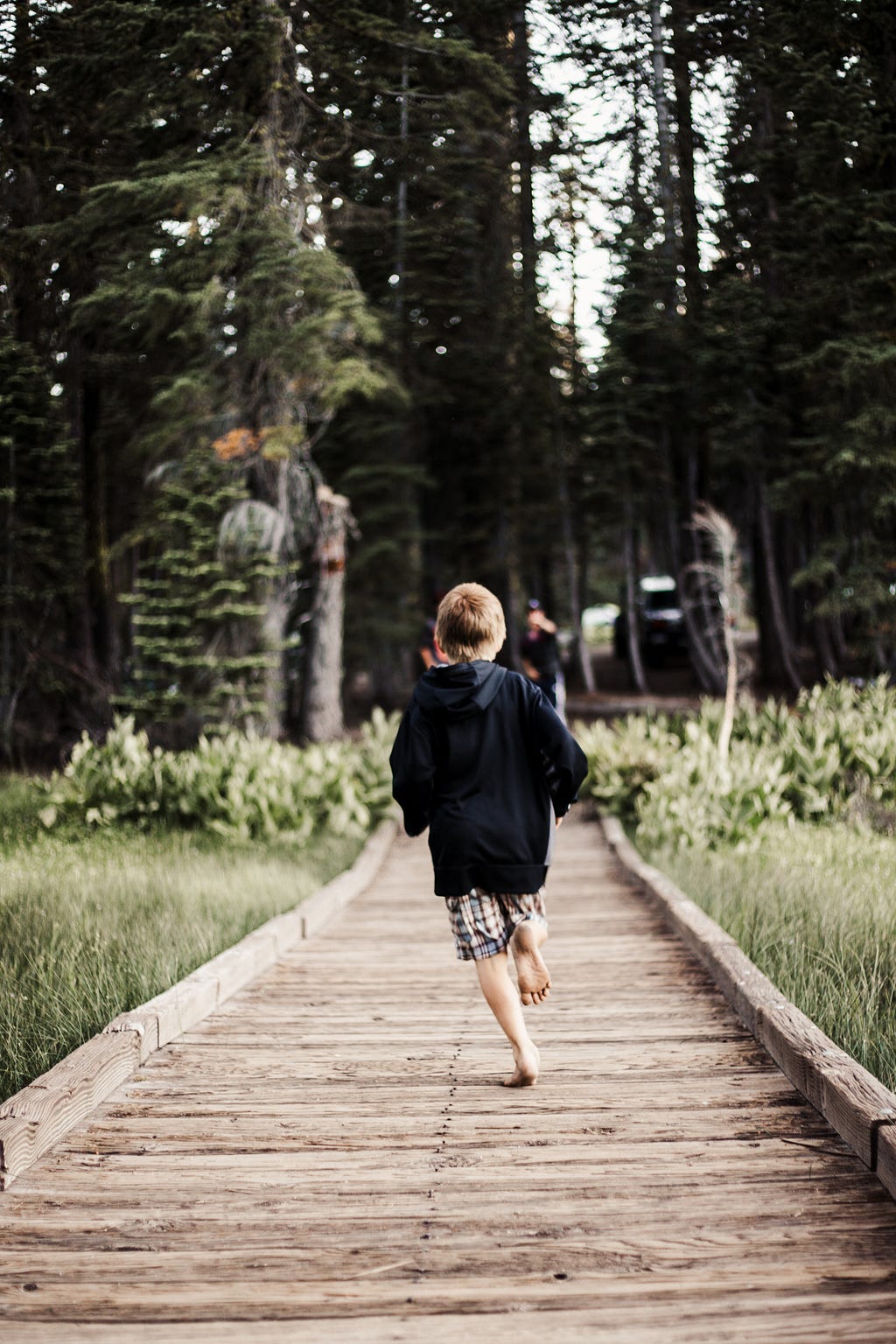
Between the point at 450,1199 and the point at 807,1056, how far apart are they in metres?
1.48

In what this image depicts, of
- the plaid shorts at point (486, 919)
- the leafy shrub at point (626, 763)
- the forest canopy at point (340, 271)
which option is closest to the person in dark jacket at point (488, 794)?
the plaid shorts at point (486, 919)

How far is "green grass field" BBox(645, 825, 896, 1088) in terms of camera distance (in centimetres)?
507

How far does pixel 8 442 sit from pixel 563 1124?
8879 millimetres

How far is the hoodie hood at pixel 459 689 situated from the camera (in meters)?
4.58

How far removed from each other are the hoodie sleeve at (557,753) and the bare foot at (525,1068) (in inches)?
34.6

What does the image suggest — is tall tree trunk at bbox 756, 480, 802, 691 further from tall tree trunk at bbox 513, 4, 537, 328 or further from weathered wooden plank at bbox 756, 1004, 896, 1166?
weathered wooden plank at bbox 756, 1004, 896, 1166

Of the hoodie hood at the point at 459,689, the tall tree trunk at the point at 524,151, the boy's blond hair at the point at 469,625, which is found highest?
the tall tree trunk at the point at 524,151

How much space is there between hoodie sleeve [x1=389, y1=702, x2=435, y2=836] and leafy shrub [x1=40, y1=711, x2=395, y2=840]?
6454mm

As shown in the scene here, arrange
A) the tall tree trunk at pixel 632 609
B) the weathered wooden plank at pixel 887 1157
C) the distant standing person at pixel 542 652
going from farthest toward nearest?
the tall tree trunk at pixel 632 609, the distant standing person at pixel 542 652, the weathered wooden plank at pixel 887 1157

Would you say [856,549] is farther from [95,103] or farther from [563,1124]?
[563,1124]

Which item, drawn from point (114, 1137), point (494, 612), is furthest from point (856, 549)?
point (114, 1137)

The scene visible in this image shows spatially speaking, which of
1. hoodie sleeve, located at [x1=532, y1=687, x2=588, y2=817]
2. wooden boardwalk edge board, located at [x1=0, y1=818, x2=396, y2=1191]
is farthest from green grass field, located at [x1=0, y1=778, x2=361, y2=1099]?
hoodie sleeve, located at [x1=532, y1=687, x2=588, y2=817]

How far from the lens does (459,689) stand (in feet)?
15.1

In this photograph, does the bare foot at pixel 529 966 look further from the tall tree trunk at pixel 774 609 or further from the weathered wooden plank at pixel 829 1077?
the tall tree trunk at pixel 774 609
